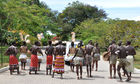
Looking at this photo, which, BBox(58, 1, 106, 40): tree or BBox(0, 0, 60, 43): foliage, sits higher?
BBox(58, 1, 106, 40): tree

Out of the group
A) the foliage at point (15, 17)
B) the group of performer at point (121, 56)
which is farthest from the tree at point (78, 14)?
the group of performer at point (121, 56)

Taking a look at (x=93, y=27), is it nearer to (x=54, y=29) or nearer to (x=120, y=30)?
(x=54, y=29)

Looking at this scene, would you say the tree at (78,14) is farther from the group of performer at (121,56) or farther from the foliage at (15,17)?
the group of performer at (121,56)

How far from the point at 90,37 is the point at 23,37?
21.8 m

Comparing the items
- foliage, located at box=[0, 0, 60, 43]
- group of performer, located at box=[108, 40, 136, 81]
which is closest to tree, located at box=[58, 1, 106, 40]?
foliage, located at box=[0, 0, 60, 43]

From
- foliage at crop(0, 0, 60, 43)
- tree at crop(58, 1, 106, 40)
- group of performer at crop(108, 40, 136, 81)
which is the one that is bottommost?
group of performer at crop(108, 40, 136, 81)

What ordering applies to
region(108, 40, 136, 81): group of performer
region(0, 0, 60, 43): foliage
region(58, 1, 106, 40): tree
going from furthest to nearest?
region(58, 1, 106, 40): tree, region(0, 0, 60, 43): foliage, region(108, 40, 136, 81): group of performer

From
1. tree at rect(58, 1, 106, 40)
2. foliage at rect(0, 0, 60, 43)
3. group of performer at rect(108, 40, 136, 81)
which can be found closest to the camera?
group of performer at rect(108, 40, 136, 81)

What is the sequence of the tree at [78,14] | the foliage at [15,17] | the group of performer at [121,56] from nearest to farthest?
the group of performer at [121,56] → the foliage at [15,17] → the tree at [78,14]

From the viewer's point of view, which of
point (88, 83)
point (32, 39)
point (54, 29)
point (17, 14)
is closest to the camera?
point (88, 83)

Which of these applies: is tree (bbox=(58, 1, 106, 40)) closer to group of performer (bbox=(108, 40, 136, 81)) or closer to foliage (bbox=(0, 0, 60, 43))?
foliage (bbox=(0, 0, 60, 43))

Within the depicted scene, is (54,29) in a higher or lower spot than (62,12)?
lower

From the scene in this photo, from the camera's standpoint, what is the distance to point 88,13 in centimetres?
7506

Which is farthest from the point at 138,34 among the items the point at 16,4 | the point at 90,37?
the point at 90,37
